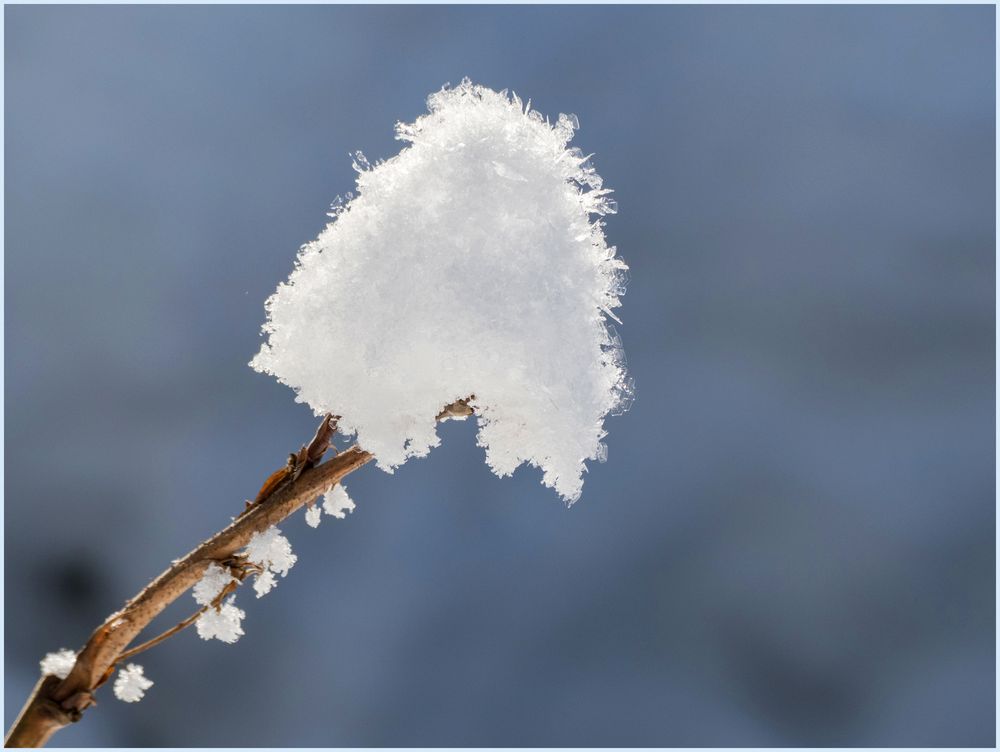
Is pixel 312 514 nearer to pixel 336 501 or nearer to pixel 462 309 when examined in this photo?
pixel 336 501

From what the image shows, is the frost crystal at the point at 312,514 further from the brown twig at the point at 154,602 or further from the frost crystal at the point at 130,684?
the frost crystal at the point at 130,684

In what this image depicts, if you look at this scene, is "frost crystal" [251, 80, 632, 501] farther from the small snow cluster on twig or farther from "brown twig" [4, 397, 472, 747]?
the small snow cluster on twig

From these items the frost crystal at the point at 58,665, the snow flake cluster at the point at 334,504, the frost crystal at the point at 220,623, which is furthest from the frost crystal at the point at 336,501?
the frost crystal at the point at 58,665

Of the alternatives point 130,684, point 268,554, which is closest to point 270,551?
point 268,554

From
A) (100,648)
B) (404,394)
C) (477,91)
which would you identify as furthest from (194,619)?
(477,91)

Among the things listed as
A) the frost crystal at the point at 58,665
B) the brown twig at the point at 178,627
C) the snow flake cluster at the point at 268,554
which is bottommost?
the frost crystal at the point at 58,665

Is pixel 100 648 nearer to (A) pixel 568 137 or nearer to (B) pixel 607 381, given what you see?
(B) pixel 607 381
